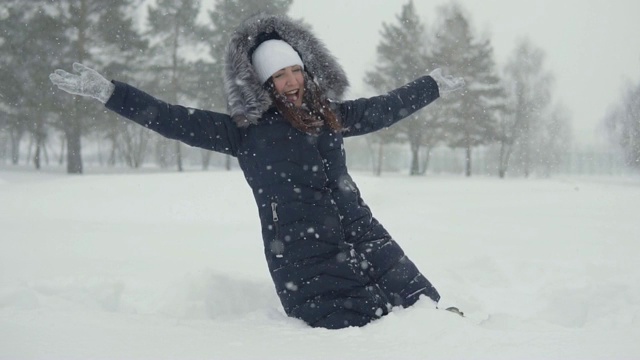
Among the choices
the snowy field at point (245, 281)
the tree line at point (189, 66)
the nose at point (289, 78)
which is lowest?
the snowy field at point (245, 281)

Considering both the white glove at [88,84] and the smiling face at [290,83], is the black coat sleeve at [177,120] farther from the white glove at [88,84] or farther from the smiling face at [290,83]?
the smiling face at [290,83]

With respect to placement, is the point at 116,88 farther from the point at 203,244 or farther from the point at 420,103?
the point at 203,244

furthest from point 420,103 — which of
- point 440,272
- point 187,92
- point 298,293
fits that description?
point 187,92

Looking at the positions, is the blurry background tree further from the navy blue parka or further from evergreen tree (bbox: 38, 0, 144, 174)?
the navy blue parka

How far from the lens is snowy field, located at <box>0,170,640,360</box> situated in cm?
197

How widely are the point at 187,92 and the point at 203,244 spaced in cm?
2213

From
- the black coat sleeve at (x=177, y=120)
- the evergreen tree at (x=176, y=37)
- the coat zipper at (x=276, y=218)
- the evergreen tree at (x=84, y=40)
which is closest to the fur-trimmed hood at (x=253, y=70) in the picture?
the black coat sleeve at (x=177, y=120)

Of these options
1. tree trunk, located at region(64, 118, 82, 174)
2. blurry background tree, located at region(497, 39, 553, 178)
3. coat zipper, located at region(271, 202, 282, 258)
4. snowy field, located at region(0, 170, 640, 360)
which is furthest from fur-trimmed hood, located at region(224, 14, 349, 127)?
blurry background tree, located at region(497, 39, 553, 178)

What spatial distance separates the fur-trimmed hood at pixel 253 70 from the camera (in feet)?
9.54

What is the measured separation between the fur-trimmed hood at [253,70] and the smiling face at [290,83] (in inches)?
4.6

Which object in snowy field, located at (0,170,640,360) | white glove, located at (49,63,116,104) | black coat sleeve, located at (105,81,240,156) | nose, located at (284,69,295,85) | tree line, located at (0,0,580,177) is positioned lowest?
snowy field, located at (0,170,640,360)

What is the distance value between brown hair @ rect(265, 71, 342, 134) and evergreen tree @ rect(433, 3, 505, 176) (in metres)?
27.6

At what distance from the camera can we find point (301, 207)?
2854 millimetres

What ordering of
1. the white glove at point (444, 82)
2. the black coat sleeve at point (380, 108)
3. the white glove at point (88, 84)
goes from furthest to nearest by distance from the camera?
the white glove at point (444, 82), the black coat sleeve at point (380, 108), the white glove at point (88, 84)
